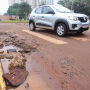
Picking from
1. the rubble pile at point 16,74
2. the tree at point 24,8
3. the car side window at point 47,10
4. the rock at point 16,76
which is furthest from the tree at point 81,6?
the rock at point 16,76

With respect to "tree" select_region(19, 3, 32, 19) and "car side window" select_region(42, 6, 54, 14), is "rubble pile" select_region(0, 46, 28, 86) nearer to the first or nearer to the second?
"car side window" select_region(42, 6, 54, 14)

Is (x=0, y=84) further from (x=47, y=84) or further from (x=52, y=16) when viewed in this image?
(x=52, y=16)

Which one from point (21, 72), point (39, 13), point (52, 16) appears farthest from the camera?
point (39, 13)

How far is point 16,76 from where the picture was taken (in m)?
3.03

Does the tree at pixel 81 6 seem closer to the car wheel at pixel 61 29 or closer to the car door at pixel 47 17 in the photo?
the car door at pixel 47 17

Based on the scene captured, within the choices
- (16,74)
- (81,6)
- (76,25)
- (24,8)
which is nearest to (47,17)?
(76,25)

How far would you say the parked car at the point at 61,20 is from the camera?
268 inches

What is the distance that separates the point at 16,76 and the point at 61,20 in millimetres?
4778

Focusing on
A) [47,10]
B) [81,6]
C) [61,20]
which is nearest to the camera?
[61,20]

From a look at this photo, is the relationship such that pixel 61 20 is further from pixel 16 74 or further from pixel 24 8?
pixel 24 8

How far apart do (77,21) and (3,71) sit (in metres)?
4.81

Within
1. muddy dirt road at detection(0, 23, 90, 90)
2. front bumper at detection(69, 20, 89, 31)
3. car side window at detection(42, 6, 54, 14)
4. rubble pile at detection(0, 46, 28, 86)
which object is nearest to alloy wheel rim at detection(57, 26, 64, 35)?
front bumper at detection(69, 20, 89, 31)

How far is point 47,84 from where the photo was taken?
279 centimetres

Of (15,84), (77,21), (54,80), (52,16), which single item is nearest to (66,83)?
(54,80)
